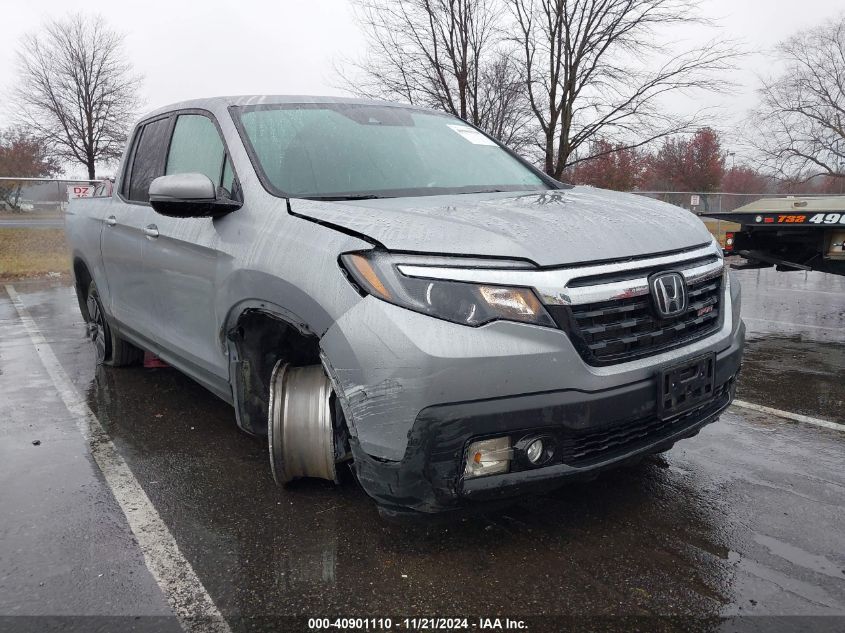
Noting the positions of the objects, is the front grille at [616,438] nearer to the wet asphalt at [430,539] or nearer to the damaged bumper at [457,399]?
the damaged bumper at [457,399]

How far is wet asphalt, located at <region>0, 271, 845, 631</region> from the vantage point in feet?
7.60

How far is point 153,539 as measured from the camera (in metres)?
2.78

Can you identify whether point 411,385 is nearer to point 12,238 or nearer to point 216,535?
point 216,535

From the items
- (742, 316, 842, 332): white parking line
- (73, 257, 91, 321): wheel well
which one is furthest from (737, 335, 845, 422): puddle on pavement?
(73, 257, 91, 321): wheel well

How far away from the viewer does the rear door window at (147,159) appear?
4199mm

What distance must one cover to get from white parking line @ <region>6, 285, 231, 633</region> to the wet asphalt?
38 mm

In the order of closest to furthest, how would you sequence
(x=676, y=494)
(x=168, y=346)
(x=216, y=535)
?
(x=216, y=535) → (x=676, y=494) → (x=168, y=346)

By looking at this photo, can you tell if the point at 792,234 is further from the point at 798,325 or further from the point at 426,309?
the point at 426,309

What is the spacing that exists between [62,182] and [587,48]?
1224 cm

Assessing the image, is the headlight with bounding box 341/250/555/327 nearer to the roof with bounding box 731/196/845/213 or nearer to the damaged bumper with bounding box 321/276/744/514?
the damaged bumper with bounding box 321/276/744/514

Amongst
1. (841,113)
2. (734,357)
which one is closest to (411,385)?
(734,357)

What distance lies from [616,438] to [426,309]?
2.81ft

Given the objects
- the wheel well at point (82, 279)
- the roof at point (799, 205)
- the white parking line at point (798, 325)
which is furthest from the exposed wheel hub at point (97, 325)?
the white parking line at point (798, 325)

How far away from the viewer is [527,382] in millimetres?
2213
